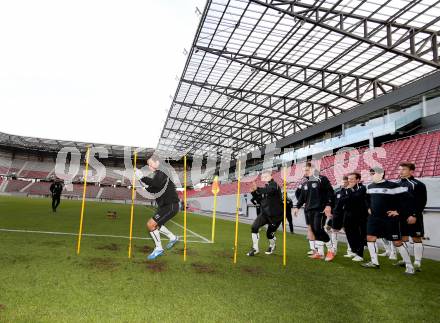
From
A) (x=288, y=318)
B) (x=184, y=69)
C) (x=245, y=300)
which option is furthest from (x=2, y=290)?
(x=184, y=69)

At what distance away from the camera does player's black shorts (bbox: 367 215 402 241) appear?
19.8ft

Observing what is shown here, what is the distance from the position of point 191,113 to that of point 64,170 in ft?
125

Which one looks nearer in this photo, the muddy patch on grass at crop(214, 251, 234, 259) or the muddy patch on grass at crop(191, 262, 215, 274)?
the muddy patch on grass at crop(191, 262, 215, 274)

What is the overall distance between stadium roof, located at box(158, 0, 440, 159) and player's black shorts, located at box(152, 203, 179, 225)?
553 inches

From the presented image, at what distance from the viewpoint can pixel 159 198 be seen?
20.7ft

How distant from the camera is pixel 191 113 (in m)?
36.9

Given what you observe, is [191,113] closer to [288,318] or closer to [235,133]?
[235,133]

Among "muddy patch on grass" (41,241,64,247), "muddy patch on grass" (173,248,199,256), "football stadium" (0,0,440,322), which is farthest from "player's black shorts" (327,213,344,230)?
"muddy patch on grass" (41,241,64,247)

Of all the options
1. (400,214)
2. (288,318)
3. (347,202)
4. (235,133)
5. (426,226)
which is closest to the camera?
(288,318)

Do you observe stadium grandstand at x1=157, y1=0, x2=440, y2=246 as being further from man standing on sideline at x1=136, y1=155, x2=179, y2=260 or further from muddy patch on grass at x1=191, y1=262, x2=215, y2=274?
man standing on sideline at x1=136, y1=155, x2=179, y2=260

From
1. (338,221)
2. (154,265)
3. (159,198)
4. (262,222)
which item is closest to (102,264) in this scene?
(154,265)

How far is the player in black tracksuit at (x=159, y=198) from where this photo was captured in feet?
19.5

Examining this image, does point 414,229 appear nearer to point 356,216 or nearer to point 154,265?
point 356,216

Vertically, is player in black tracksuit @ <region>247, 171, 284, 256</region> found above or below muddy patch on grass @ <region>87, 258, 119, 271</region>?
above
